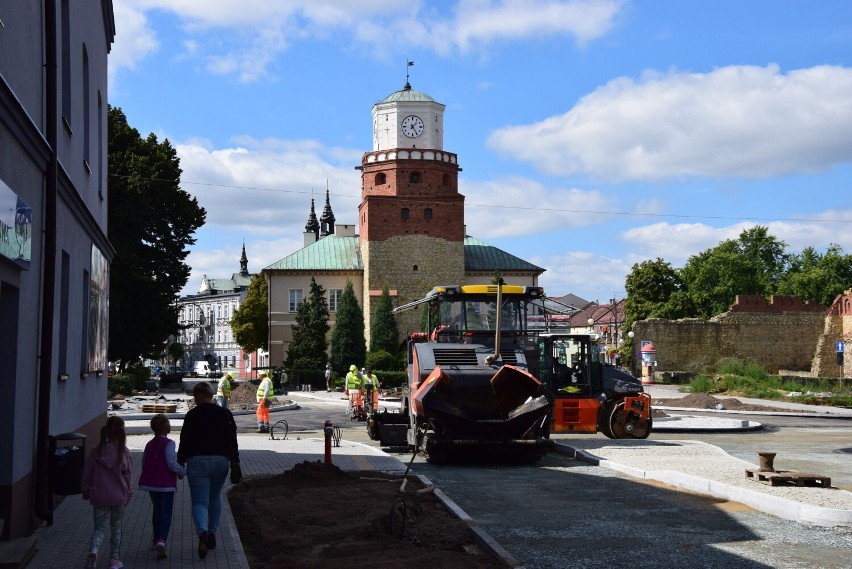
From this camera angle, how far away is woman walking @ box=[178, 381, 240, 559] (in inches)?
362

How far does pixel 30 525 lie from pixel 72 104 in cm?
605

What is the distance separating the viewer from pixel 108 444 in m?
8.50

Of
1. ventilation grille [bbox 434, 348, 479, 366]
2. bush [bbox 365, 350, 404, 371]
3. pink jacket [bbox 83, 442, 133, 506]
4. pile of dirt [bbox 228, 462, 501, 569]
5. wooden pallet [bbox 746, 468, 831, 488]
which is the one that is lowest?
pile of dirt [bbox 228, 462, 501, 569]

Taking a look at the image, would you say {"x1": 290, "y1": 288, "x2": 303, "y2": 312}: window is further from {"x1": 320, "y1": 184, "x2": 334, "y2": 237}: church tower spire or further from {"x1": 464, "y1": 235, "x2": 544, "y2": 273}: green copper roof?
{"x1": 320, "y1": 184, "x2": 334, "y2": 237}: church tower spire

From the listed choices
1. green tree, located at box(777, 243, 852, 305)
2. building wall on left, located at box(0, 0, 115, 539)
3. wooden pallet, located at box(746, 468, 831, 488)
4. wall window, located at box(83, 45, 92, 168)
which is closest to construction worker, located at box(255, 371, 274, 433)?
building wall on left, located at box(0, 0, 115, 539)

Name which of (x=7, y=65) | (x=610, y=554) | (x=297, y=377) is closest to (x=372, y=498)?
(x=610, y=554)

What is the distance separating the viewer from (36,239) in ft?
33.3

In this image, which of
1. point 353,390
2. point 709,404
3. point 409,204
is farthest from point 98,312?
point 409,204

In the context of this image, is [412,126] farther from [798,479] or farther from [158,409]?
[798,479]

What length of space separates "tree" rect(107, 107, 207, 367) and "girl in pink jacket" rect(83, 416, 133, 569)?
33.9 m

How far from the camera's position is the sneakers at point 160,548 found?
8.89 m

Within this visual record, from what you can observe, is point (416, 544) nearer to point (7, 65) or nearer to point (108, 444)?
point (108, 444)

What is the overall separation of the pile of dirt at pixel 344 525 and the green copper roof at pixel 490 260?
60.7 meters

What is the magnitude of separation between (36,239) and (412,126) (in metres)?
62.5
